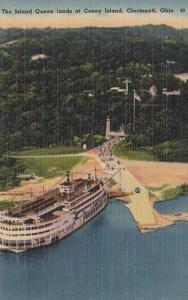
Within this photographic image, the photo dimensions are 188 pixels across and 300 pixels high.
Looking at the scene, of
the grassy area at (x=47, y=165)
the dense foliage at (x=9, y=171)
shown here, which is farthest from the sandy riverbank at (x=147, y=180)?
the dense foliage at (x=9, y=171)

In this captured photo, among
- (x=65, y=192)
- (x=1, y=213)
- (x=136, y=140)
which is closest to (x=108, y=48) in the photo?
(x=136, y=140)

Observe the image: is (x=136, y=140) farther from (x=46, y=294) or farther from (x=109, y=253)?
(x=46, y=294)

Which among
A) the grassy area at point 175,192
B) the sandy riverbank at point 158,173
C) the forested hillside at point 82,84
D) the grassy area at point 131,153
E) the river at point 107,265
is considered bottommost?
the river at point 107,265

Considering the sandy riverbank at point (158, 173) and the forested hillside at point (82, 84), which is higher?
the forested hillside at point (82, 84)

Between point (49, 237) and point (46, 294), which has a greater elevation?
point (49, 237)

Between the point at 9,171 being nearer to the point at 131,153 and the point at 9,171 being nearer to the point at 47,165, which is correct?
the point at 47,165

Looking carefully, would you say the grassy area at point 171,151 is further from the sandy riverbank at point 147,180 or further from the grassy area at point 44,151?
the grassy area at point 44,151
